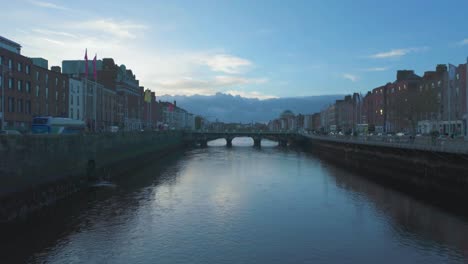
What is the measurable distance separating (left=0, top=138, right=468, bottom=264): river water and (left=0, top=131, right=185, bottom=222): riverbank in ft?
5.06

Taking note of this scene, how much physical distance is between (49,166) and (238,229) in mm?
20980

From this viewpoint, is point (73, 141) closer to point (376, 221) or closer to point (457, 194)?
point (376, 221)

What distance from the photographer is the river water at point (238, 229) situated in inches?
929

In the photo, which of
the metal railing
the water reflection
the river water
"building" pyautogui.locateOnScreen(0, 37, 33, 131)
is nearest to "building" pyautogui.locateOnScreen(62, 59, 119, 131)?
"building" pyautogui.locateOnScreen(0, 37, 33, 131)

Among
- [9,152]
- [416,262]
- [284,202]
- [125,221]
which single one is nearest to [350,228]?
[416,262]

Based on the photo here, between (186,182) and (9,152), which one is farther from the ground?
(9,152)

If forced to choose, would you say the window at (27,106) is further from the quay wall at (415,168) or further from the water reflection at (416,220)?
the quay wall at (415,168)

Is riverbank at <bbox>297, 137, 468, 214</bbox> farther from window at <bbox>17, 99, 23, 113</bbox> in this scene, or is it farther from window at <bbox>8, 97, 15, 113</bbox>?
window at <bbox>17, 99, 23, 113</bbox>

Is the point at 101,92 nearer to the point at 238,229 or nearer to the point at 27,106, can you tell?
the point at 27,106

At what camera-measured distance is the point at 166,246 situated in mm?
25234

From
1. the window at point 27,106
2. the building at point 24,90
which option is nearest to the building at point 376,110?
the building at point 24,90

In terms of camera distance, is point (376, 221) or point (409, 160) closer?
point (376, 221)

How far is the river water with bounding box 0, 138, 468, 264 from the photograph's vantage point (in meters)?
23.6

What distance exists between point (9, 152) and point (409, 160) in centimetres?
4248
